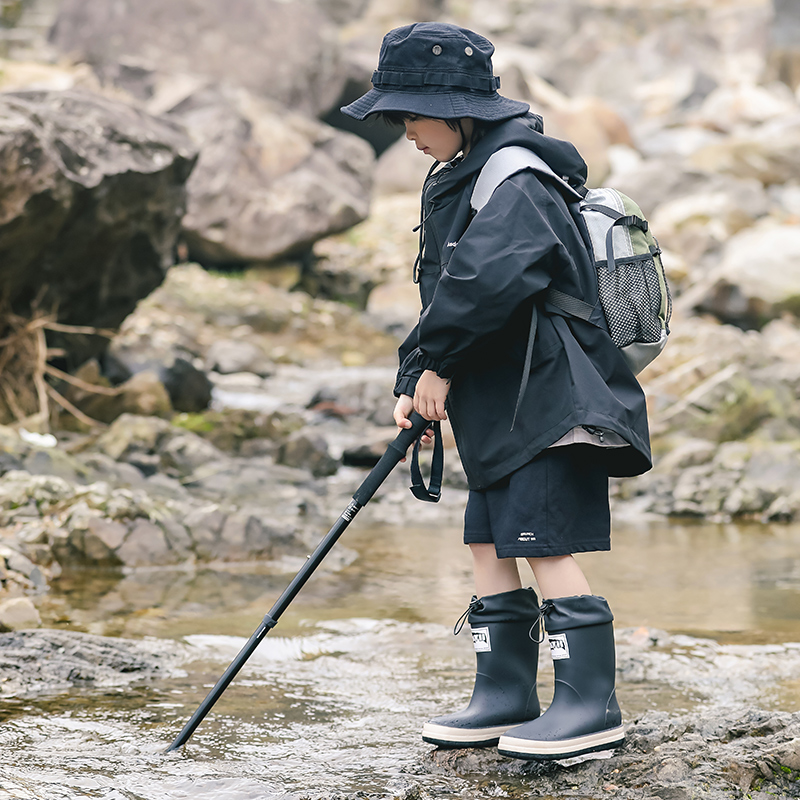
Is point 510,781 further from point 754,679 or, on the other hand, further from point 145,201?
point 145,201

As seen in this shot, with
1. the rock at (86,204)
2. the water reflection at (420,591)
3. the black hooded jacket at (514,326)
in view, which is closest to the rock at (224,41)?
the rock at (86,204)

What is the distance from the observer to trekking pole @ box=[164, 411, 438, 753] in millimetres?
2408

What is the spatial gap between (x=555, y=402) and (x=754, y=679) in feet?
4.98

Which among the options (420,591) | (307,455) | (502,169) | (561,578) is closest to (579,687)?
(561,578)

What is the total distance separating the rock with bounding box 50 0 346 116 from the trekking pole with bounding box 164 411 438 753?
58.2 feet

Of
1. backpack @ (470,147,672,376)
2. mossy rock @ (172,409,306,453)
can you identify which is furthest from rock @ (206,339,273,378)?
backpack @ (470,147,672,376)

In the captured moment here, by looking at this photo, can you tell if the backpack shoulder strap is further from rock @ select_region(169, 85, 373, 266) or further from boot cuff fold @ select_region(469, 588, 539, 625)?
rock @ select_region(169, 85, 373, 266)

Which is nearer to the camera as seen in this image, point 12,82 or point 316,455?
point 316,455

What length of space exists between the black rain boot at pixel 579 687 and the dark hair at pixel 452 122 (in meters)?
1.06

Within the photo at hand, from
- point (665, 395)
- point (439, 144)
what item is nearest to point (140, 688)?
point (439, 144)

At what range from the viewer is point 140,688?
296 cm

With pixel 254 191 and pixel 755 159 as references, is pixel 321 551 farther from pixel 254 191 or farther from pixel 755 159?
pixel 755 159

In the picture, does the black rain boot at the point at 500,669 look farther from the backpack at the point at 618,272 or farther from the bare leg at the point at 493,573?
the backpack at the point at 618,272

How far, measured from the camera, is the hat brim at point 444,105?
2.22 meters
